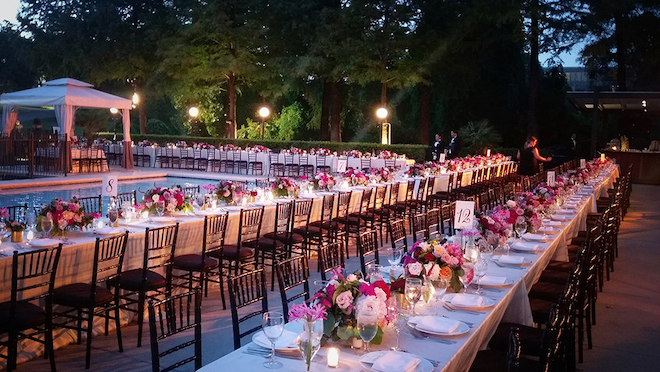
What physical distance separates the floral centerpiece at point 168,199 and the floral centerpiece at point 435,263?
12.5ft

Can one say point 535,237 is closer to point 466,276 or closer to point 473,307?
point 466,276

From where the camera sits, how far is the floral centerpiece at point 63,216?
222 inches

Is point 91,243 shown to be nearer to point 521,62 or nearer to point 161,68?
point 161,68

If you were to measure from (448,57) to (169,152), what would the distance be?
12535 millimetres

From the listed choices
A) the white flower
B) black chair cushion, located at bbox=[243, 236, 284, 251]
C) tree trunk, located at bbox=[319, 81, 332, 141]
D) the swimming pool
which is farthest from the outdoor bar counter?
the white flower

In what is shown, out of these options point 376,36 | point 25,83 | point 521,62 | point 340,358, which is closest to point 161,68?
point 376,36

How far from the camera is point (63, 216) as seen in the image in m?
5.69

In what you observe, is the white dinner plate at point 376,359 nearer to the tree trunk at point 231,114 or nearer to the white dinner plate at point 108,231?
the white dinner plate at point 108,231

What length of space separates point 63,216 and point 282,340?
3.44 meters

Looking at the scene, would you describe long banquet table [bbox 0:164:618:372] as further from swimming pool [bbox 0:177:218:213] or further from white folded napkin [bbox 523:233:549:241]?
swimming pool [bbox 0:177:218:213]

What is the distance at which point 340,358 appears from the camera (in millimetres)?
2879

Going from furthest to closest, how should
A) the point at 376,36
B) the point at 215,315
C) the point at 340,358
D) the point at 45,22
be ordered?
the point at 45,22 < the point at 376,36 < the point at 215,315 < the point at 340,358

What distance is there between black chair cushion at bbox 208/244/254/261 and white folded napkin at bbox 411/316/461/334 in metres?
3.76

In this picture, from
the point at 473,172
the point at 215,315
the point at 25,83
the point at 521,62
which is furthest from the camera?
the point at 25,83
